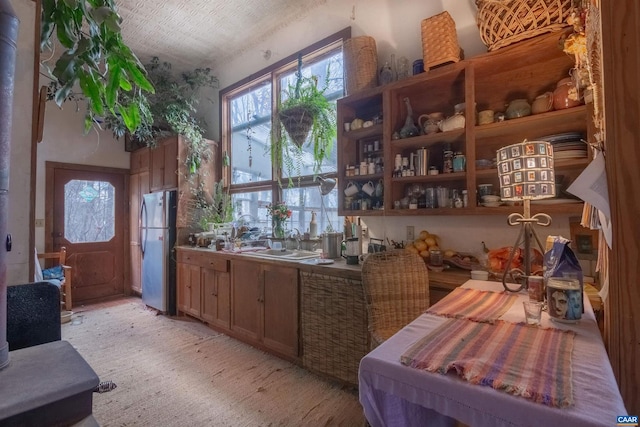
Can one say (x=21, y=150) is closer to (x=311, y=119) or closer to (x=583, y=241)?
(x=311, y=119)

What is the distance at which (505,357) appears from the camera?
797mm

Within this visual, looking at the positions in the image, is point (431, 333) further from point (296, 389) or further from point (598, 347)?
point (296, 389)

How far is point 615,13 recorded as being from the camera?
0.86 metres

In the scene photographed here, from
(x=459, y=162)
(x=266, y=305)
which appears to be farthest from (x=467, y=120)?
(x=266, y=305)

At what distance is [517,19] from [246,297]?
2853 millimetres

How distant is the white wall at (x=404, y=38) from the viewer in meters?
2.09

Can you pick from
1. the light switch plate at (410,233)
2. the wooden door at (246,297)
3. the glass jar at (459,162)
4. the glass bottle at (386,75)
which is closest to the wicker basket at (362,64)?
the glass bottle at (386,75)

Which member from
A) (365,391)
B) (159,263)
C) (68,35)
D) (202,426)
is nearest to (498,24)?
(365,391)

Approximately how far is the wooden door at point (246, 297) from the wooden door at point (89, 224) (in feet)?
9.49

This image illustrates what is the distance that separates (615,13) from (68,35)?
6.57ft

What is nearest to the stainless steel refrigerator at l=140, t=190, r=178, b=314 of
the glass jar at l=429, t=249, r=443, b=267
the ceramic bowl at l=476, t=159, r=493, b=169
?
the glass jar at l=429, t=249, r=443, b=267

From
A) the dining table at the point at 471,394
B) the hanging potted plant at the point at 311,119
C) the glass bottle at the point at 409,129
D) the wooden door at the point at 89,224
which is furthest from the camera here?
the wooden door at the point at 89,224

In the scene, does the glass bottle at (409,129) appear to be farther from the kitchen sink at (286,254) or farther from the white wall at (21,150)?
the white wall at (21,150)

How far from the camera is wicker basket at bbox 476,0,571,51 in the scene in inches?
62.6
